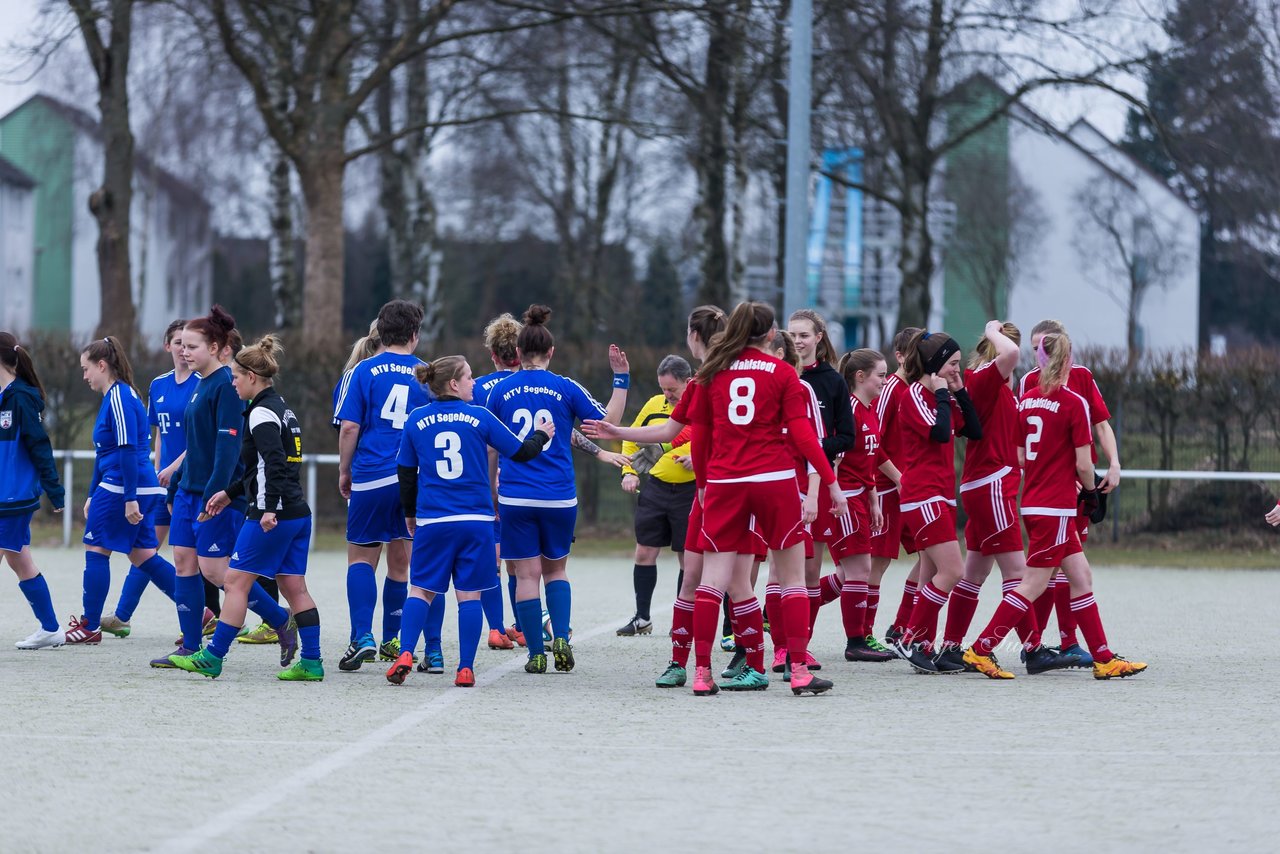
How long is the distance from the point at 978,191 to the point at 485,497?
49504mm

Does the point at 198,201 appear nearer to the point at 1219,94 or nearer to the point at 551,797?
the point at 1219,94

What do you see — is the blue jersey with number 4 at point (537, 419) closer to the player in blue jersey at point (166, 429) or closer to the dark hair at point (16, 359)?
the player in blue jersey at point (166, 429)

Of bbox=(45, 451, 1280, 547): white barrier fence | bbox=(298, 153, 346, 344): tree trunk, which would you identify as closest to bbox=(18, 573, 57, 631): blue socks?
bbox=(45, 451, 1280, 547): white barrier fence

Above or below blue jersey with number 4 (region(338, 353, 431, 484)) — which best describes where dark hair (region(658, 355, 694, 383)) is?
above

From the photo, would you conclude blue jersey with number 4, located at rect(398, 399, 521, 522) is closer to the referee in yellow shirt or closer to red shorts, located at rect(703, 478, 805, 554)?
red shorts, located at rect(703, 478, 805, 554)

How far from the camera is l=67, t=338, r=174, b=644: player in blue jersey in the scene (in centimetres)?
1033

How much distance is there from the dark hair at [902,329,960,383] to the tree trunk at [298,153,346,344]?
50.7 feet

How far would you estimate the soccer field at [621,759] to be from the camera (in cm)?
538

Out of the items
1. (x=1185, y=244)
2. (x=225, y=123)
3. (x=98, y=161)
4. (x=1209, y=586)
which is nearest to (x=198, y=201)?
(x=98, y=161)

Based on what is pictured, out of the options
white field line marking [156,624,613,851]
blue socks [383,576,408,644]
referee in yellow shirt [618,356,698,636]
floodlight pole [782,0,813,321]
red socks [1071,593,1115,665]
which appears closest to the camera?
white field line marking [156,624,613,851]

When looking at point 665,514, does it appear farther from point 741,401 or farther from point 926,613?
point 741,401

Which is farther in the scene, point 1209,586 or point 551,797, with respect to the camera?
point 1209,586

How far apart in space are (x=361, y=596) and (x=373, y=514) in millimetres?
468

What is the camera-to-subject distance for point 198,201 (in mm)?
63031
